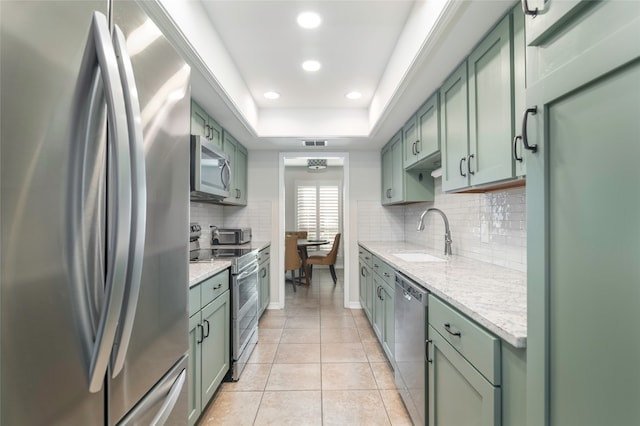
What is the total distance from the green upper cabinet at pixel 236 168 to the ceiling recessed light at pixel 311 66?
1.13 meters

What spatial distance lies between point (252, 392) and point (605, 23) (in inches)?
99.5

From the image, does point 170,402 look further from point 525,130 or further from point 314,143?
point 314,143

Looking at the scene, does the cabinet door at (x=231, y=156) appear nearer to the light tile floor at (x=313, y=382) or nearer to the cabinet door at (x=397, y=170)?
the light tile floor at (x=313, y=382)

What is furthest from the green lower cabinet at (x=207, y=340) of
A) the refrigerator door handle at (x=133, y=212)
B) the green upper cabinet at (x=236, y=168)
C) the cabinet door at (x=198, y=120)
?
the green upper cabinet at (x=236, y=168)

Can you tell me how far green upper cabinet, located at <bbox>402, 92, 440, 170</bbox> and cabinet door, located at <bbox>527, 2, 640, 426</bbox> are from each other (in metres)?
1.61

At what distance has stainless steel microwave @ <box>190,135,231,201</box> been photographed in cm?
215

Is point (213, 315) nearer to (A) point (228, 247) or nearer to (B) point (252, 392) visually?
(B) point (252, 392)

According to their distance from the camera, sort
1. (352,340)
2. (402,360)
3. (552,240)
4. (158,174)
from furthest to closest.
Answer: (352,340) < (402,360) < (158,174) < (552,240)

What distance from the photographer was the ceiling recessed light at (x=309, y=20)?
193 cm

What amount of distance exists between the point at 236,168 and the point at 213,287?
1.99m

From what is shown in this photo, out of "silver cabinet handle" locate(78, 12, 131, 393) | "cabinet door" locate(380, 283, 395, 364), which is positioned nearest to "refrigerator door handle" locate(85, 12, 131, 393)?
"silver cabinet handle" locate(78, 12, 131, 393)

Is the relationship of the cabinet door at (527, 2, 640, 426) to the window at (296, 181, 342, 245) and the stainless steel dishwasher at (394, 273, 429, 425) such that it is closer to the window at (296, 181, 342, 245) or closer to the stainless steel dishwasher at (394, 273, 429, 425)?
the stainless steel dishwasher at (394, 273, 429, 425)

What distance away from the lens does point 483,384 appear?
1023 mm

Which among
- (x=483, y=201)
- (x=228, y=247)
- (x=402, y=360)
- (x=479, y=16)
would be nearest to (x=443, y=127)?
(x=483, y=201)
